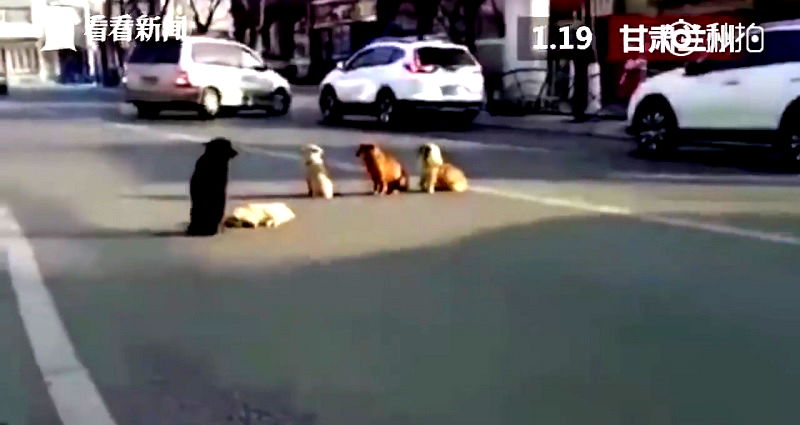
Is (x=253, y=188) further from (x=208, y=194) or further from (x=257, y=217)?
(x=208, y=194)

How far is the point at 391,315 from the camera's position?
752cm

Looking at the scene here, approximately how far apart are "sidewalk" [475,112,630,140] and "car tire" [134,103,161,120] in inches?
283

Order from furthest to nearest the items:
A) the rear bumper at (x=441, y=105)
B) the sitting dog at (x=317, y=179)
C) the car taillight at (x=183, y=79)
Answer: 1. the car taillight at (x=183, y=79)
2. the rear bumper at (x=441, y=105)
3. the sitting dog at (x=317, y=179)

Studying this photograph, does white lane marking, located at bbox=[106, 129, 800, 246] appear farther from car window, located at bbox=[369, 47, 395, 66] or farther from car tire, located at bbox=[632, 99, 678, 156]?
car window, located at bbox=[369, 47, 395, 66]

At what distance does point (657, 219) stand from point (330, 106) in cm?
1632

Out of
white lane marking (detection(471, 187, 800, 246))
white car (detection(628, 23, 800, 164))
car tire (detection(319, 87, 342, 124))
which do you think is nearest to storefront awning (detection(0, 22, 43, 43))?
car tire (detection(319, 87, 342, 124))

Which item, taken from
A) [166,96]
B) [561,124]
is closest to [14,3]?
[166,96]

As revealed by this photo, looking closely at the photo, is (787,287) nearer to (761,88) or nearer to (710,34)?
(761,88)

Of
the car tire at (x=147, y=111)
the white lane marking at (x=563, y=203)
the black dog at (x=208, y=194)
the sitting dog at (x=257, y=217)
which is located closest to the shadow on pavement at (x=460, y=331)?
the black dog at (x=208, y=194)

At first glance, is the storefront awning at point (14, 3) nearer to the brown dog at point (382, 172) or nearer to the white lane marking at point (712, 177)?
the white lane marking at point (712, 177)

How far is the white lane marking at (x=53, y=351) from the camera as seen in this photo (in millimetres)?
5734

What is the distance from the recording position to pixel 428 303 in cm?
786

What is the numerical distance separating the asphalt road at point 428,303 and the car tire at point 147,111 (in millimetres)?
13669

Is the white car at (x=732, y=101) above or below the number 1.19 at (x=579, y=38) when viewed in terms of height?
below
